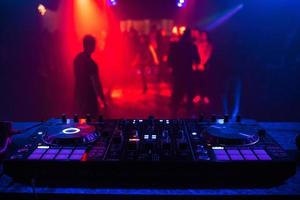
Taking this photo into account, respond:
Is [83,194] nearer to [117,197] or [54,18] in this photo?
[117,197]

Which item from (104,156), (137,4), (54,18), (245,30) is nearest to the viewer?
(104,156)

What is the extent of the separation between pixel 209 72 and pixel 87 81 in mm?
1125

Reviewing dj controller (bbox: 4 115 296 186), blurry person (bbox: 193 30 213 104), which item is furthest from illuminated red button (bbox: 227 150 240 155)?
blurry person (bbox: 193 30 213 104)

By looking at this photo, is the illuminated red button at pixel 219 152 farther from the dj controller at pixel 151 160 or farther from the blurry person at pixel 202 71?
the blurry person at pixel 202 71

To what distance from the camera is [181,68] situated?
8.27ft

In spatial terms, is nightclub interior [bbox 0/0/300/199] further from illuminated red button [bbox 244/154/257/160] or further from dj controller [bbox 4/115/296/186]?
illuminated red button [bbox 244/154/257/160]

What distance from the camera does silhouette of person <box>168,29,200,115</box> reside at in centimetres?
245

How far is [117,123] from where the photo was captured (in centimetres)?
169

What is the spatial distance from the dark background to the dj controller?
1.03 meters

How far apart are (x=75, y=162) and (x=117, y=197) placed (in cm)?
22

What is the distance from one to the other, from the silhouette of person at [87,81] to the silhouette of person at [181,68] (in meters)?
0.61

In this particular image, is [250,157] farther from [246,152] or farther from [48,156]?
[48,156]

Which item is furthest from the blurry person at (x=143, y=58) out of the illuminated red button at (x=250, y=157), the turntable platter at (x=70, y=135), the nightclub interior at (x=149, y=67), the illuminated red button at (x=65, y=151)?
the illuminated red button at (x=250, y=157)

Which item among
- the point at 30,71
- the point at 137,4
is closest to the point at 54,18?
the point at 30,71
